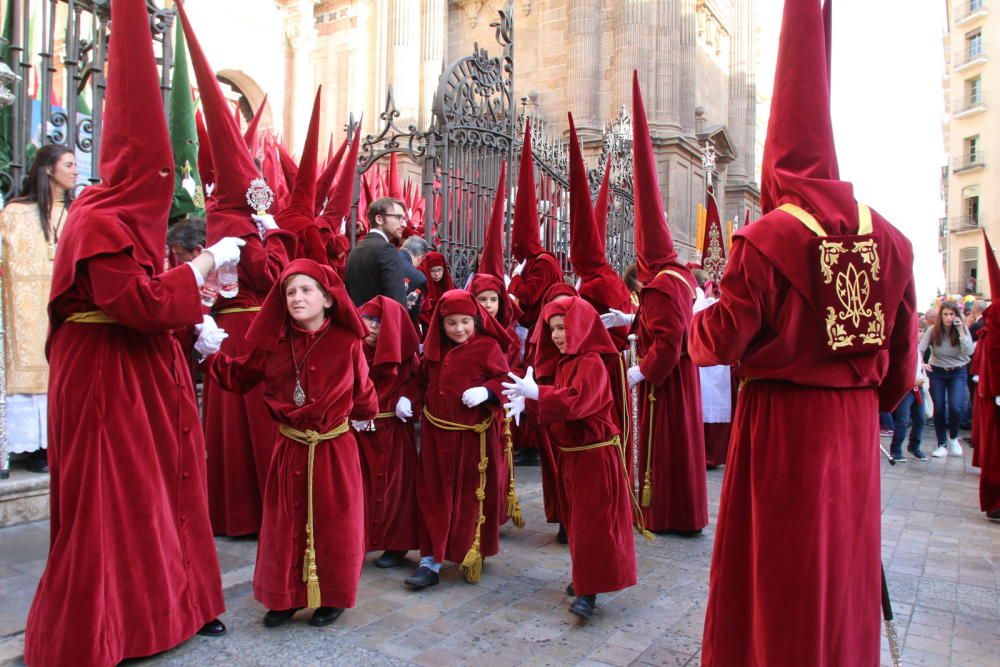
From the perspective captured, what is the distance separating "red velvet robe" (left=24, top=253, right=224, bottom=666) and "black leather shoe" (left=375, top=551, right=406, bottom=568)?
5.12 ft

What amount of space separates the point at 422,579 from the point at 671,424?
2.40 meters

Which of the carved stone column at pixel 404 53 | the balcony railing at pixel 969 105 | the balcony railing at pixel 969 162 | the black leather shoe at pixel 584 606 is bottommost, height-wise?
the black leather shoe at pixel 584 606

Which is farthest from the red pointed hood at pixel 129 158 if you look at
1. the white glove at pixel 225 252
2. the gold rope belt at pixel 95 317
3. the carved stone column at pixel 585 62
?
the carved stone column at pixel 585 62

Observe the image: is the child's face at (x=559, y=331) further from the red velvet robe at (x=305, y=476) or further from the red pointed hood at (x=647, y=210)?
the red pointed hood at (x=647, y=210)

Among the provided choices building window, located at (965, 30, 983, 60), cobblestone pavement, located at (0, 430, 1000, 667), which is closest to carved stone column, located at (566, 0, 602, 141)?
cobblestone pavement, located at (0, 430, 1000, 667)

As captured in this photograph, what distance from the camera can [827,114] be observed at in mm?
3111

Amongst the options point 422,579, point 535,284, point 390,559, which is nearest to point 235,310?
point 390,559

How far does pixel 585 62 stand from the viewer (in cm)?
2034

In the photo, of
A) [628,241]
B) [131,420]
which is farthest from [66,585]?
[628,241]

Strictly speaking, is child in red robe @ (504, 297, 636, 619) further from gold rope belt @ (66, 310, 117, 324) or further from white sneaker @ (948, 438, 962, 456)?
white sneaker @ (948, 438, 962, 456)

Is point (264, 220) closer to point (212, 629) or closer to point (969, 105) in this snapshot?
point (212, 629)

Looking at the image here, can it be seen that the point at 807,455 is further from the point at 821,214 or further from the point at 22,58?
the point at 22,58

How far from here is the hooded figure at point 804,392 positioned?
9.55 feet

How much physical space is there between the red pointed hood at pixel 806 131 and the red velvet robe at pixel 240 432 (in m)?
3.32
